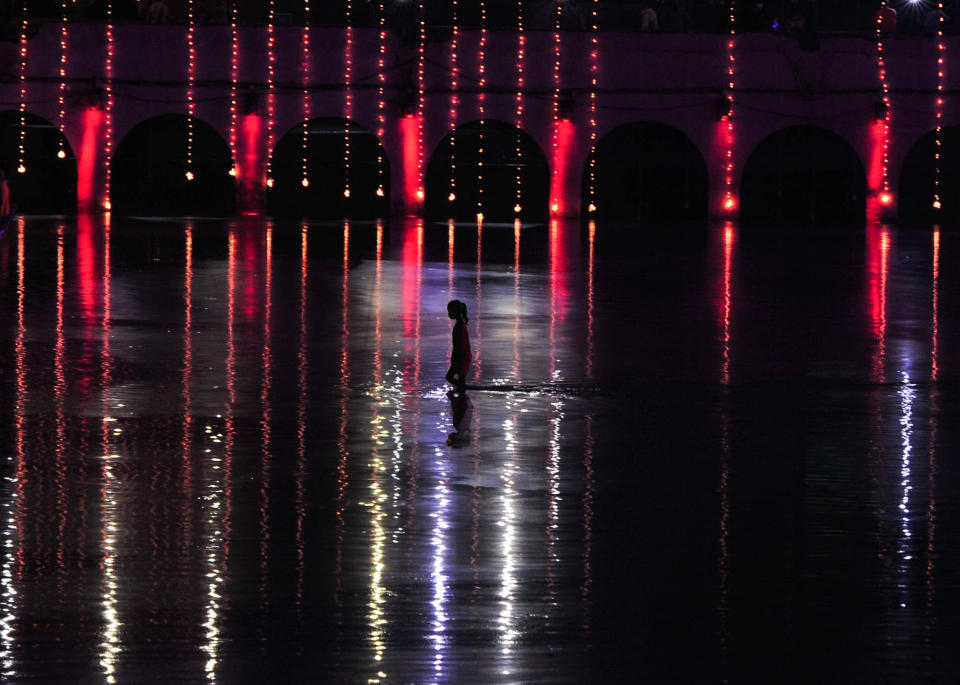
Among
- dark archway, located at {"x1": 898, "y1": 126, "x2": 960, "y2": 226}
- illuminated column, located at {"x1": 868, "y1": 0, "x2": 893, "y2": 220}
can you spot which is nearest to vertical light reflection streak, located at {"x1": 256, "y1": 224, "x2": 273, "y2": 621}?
illuminated column, located at {"x1": 868, "y1": 0, "x2": 893, "y2": 220}


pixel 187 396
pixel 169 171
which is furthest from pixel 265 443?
pixel 169 171

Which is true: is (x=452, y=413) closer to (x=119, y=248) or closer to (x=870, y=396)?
(x=870, y=396)

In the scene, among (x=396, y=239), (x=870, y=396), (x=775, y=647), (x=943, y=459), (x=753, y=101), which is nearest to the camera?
(x=775, y=647)

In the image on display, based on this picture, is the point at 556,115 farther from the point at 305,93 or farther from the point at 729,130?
the point at 305,93

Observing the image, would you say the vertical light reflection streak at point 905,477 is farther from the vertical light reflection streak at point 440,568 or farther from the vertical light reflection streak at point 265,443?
the vertical light reflection streak at point 265,443

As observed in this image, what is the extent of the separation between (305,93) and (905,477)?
32361 millimetres

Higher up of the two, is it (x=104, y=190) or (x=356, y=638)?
(x=104, y=190)

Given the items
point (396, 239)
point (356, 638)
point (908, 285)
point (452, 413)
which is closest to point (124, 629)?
point (356, 638)

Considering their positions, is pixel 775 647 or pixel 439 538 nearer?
pixel 775 647

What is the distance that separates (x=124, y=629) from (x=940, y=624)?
3083 mm

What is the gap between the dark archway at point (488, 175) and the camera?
4106 centimetres

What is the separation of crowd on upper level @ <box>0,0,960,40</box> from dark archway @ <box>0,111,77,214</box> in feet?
7.22

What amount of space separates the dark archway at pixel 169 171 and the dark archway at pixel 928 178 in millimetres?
15701

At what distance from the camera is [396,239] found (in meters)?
32.4
